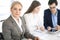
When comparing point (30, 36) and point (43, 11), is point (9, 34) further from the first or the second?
point (43, 11)

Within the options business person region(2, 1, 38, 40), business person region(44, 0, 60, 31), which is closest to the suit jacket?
business person region(44, 0, 60, 31)

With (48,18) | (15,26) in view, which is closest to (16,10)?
(15,26)

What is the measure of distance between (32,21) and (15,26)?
0.51ft

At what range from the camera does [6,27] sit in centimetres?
121

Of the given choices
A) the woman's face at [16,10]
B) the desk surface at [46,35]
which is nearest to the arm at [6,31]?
the woman's face at [16,10]

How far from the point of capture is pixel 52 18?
4.45ft

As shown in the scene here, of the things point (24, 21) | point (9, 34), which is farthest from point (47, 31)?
point (9, 34)

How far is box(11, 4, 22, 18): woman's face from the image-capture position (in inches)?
47.6

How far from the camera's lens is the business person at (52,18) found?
1323 mm

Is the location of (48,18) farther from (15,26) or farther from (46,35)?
(15,26)

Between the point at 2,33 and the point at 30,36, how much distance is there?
0.23m

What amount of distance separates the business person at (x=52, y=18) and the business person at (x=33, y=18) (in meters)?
0.07

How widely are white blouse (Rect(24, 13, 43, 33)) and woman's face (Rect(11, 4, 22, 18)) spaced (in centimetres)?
7

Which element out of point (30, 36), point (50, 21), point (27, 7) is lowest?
point (30, 36)
